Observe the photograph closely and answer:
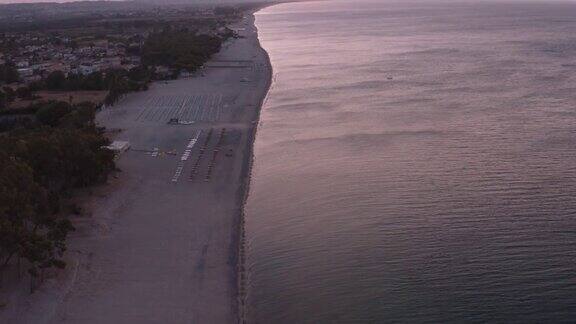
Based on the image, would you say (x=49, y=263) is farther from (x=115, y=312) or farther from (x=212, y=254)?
(x=212, y=254)

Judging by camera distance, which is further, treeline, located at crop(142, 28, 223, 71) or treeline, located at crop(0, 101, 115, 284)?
treeline, located at crop(142, 28, 223, 71)

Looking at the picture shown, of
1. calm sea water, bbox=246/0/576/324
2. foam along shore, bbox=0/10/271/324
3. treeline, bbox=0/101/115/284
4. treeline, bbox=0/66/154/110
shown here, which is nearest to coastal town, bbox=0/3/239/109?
treeline, bbox=0/66/154/110

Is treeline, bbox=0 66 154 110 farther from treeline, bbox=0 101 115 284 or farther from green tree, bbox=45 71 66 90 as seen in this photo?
treeline, bbox=0 101 115 284

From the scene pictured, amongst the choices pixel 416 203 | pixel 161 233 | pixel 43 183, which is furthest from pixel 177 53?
pixel 161 233

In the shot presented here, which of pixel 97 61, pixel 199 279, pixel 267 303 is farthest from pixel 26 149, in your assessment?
pixel 97 61

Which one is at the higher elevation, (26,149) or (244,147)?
(26,149)

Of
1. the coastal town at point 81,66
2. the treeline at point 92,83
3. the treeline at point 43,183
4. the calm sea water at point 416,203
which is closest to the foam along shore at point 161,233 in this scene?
the treeline at point 43,183

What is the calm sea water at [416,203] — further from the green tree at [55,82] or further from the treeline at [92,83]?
the green tree at [55,82]
